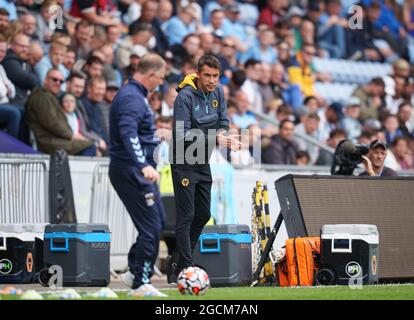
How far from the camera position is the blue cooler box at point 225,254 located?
13344mm

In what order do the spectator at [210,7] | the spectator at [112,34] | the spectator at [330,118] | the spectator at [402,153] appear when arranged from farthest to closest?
the spectator at [210,7] < the spectator at [330,118] < the spectator at [402,153] < the spectator at [112,34]

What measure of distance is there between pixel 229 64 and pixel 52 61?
191 inches

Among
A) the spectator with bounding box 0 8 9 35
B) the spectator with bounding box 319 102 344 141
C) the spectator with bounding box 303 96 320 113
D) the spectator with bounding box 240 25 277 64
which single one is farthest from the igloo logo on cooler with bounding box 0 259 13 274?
the spectator with bounding box 240 25 277 64

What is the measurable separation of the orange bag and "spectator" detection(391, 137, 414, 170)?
9479 millimetres

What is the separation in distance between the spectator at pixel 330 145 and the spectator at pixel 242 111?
132 cm

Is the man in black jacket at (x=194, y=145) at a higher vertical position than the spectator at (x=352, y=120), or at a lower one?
lower

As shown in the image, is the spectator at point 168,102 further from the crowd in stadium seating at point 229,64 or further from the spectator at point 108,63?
the spectator at point 108,63

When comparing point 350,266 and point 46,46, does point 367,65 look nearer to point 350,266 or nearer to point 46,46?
point 46,46

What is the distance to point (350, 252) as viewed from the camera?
13.3m

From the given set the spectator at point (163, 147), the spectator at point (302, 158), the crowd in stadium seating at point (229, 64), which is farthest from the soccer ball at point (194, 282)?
the spectator at point (302, 158)

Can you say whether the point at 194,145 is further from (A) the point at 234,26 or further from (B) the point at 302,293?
(A) the point at 234,26

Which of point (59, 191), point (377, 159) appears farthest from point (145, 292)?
point (377, 159)

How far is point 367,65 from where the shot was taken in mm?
27984

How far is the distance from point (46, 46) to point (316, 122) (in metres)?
5.83
